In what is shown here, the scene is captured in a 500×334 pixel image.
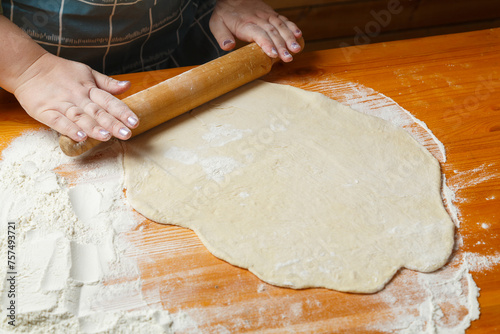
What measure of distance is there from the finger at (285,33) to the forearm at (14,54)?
0.80 meters

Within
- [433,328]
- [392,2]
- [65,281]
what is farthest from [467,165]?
[392,2]

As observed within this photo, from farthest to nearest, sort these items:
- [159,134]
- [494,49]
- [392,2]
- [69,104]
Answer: [392,2], [494,49], [159,134], [69,104]

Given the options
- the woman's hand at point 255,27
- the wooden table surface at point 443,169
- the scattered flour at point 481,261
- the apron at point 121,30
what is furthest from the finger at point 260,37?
the scattered flour at point 481,261

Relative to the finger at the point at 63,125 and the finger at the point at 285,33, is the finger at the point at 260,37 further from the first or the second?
the finger at the point at 63,125

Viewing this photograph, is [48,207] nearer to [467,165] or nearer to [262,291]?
[262,291]

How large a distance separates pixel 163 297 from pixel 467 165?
89 cm

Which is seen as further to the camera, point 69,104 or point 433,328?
point 69,104

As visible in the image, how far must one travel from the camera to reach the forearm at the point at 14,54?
126cm

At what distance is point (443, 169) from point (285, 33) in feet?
2.39

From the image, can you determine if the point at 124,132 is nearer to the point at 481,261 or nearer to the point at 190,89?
the point at 190,89

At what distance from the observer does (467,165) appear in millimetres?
1241

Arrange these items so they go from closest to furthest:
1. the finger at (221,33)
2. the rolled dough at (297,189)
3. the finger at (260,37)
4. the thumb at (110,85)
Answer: the rolled dough at (297,189) → the thumb at (110,85) → the finger at (260,37) → the finger at (221,33)

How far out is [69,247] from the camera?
1008 millimetres

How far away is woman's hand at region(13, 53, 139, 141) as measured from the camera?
119cm
